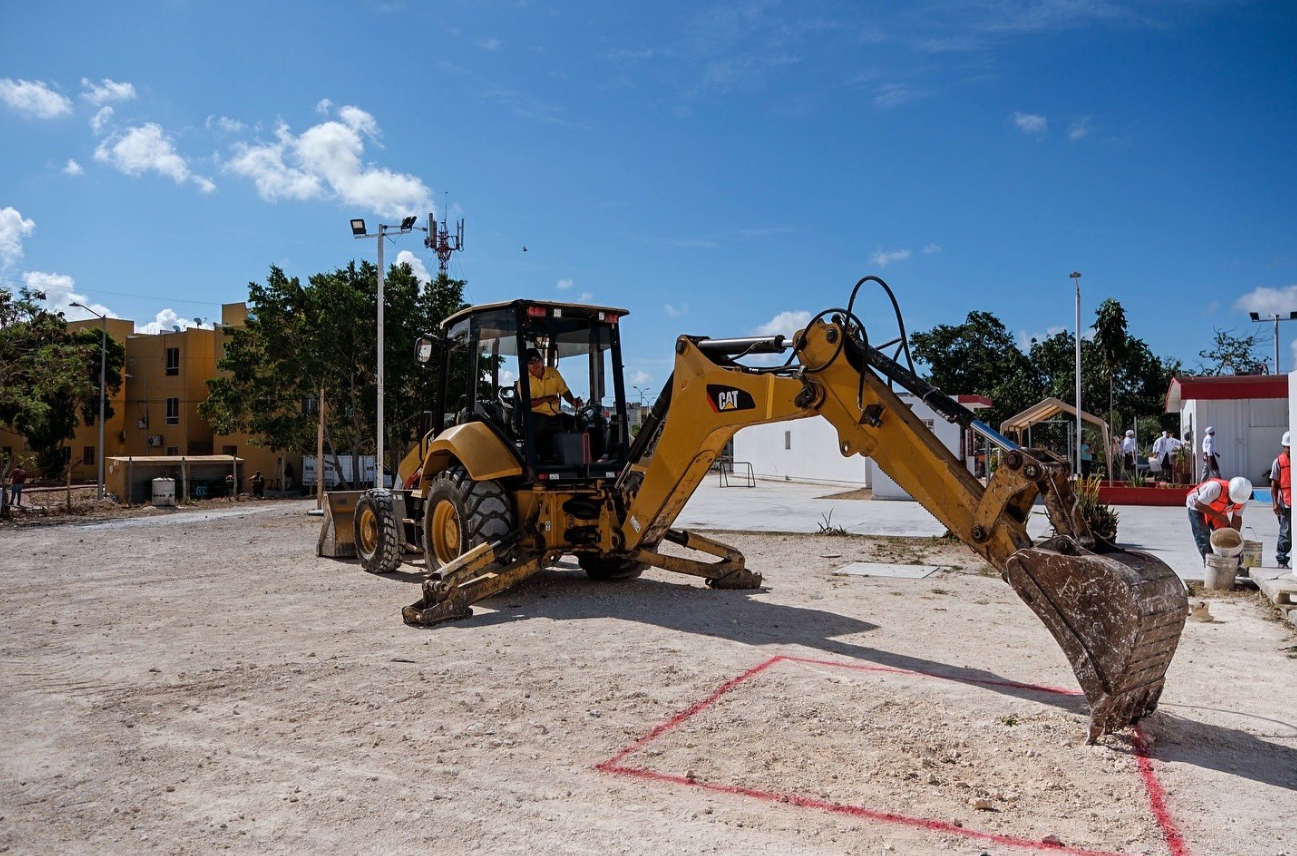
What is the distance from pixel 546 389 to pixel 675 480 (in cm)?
191

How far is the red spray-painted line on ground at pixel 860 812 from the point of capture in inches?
150

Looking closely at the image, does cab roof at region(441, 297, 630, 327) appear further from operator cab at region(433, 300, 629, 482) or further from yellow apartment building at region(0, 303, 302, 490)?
yellow apartment building at region(0, 303, 302, 490)

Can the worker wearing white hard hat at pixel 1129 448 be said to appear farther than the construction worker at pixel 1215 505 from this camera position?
Yes

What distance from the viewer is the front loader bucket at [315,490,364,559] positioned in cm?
1317

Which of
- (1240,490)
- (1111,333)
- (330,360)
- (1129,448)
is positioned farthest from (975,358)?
(1240,490)

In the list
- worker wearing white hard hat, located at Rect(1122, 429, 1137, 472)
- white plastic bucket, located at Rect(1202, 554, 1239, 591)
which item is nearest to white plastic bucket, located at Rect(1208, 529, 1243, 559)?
white plastic bucket, located at Rect(1202, 554, 1239, 591)

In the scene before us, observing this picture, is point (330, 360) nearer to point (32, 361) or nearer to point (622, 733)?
point (32, 361)

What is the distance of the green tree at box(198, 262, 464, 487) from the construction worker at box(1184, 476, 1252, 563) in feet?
75.0

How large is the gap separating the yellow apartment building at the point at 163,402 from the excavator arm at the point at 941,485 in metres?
38.6

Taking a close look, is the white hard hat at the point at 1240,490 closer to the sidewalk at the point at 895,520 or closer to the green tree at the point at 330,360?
the sidewalk at the point at 895,520

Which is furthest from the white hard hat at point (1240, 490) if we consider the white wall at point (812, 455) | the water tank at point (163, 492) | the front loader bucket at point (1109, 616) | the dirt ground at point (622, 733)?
the water tank at point (163, 492)

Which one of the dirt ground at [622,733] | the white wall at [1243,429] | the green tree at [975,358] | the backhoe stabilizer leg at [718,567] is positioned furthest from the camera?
the green tree at [975,358]

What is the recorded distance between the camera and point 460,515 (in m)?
Result: 9.26

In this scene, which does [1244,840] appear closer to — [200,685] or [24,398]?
[200,685]
